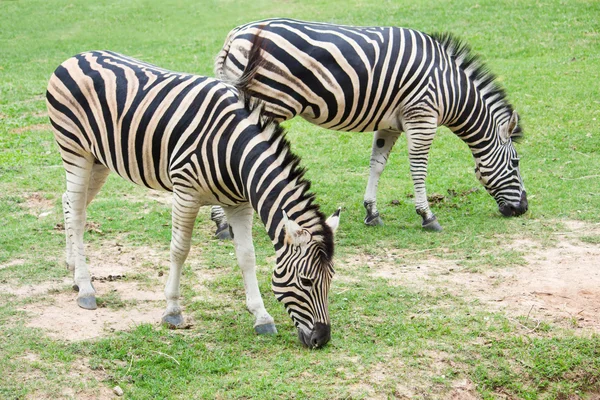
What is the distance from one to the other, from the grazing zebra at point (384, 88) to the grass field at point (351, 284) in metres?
→ 0.67

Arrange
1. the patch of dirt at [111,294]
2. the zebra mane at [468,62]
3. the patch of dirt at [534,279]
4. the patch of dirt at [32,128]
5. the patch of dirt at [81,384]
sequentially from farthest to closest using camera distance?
the patch of dirt at [32,128]
the zebra mane at [468,62]
the patch of dirt at [534,279]
the patch of dirt at [111,294]
the patch of dirt at [81,384]

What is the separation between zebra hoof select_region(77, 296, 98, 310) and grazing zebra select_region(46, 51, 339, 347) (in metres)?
0.01

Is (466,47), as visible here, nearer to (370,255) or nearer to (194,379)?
(370,255)

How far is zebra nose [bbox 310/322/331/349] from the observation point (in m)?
6.11

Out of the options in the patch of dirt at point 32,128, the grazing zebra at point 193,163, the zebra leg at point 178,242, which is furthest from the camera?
the patch of dirt at point 32,128

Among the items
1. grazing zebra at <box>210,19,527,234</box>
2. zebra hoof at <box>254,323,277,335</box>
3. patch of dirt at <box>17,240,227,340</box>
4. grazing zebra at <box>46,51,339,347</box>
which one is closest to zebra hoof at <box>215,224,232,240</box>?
patch of dirt at <box>17,240,227,340</box>

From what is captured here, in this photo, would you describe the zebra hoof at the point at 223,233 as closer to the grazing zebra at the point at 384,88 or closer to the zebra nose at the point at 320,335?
the grazing zebra at the point at 384,88

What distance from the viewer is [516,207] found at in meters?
9.95

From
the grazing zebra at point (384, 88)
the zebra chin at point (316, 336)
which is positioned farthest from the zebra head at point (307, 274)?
the grazing zebra at point (384, 88)

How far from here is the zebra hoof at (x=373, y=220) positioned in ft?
32.7

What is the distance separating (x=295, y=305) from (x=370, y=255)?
2984 mm

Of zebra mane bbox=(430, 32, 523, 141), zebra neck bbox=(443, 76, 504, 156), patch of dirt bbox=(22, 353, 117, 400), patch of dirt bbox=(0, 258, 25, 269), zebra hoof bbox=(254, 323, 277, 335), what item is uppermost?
zebra mane bbox=(430, 32, 523, 141)

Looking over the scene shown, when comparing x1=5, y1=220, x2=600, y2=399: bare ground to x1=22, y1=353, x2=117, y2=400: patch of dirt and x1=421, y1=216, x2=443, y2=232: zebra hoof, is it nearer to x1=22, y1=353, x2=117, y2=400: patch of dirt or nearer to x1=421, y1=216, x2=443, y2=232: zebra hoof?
x1=22, y1=353, x2=117, y2=400: patch of dirt

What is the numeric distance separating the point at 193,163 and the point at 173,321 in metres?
1.55
